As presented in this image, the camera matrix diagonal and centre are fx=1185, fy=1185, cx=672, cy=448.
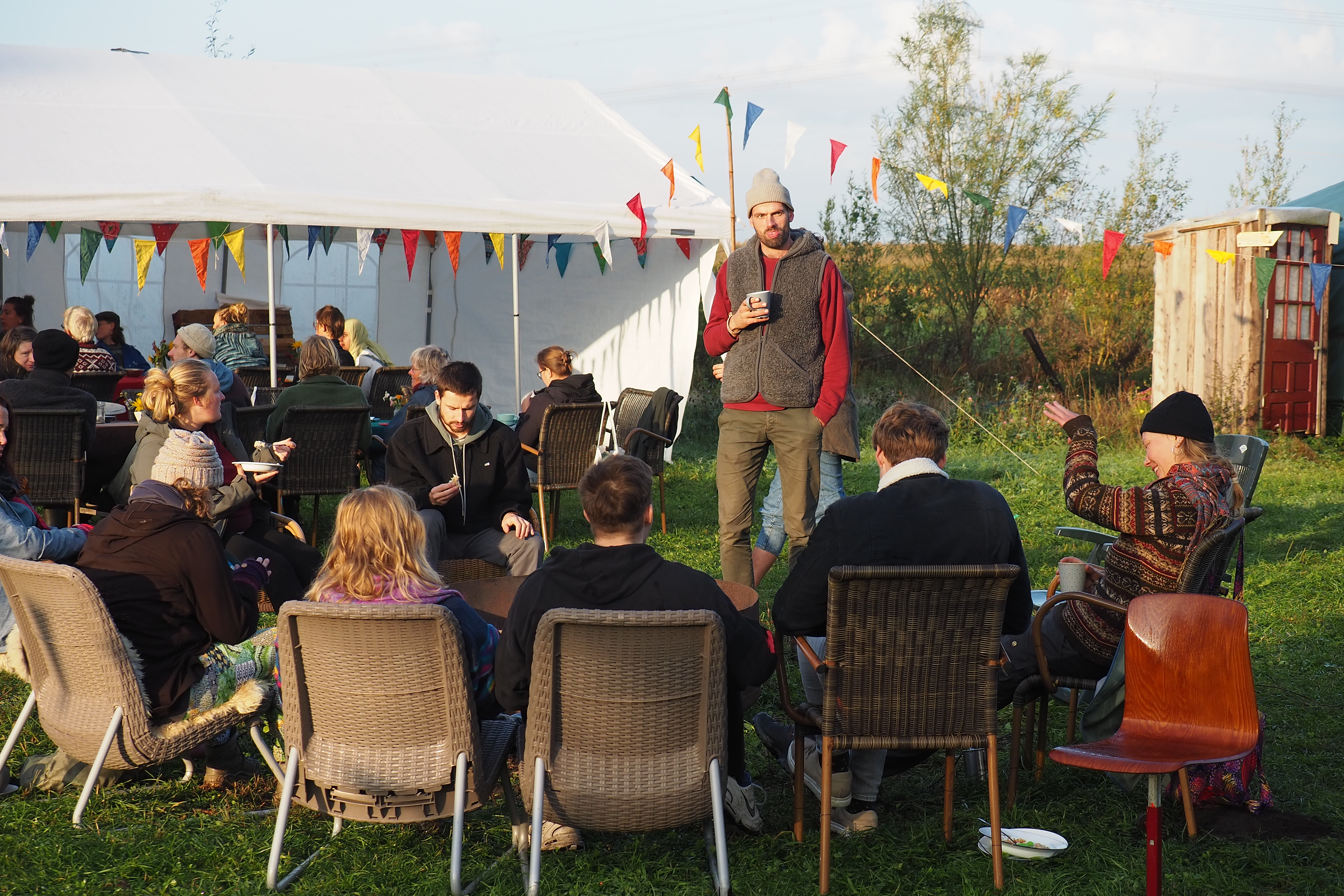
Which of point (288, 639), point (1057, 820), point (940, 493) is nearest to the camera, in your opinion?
point (288, 639)

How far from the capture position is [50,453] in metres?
5.85

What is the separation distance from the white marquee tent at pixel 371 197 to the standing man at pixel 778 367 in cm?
465

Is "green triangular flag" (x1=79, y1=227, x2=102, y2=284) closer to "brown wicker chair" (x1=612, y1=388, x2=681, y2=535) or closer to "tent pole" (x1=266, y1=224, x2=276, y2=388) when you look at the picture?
"tent pole" (x1=266, y1=224, x2=276, y2=388)

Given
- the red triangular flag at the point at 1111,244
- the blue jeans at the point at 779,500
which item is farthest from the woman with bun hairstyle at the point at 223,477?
the red triangular flag at the point at 1111,244

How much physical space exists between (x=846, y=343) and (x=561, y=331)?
7.52 m

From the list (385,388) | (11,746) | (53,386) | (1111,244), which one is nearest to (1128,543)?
(11,746)

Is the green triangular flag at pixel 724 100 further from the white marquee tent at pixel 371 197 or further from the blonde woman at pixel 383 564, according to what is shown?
the blonde woman at pixel 383 564

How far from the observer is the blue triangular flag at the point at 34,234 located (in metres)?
8.80

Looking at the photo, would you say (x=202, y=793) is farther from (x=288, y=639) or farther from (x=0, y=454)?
(x=0, y=454)

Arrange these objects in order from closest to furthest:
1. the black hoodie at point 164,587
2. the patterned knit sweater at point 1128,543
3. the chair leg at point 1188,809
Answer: the black hoodie at point 164,587
the chair leg at point 1188,809
the patterned knit sweater at point 1128,543

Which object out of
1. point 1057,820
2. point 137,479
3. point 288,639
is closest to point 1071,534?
point 1057,820

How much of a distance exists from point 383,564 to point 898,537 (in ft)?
4.16

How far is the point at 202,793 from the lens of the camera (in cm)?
344

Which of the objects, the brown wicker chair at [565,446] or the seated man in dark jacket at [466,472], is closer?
the seated man in dark jacket at [466,472]
